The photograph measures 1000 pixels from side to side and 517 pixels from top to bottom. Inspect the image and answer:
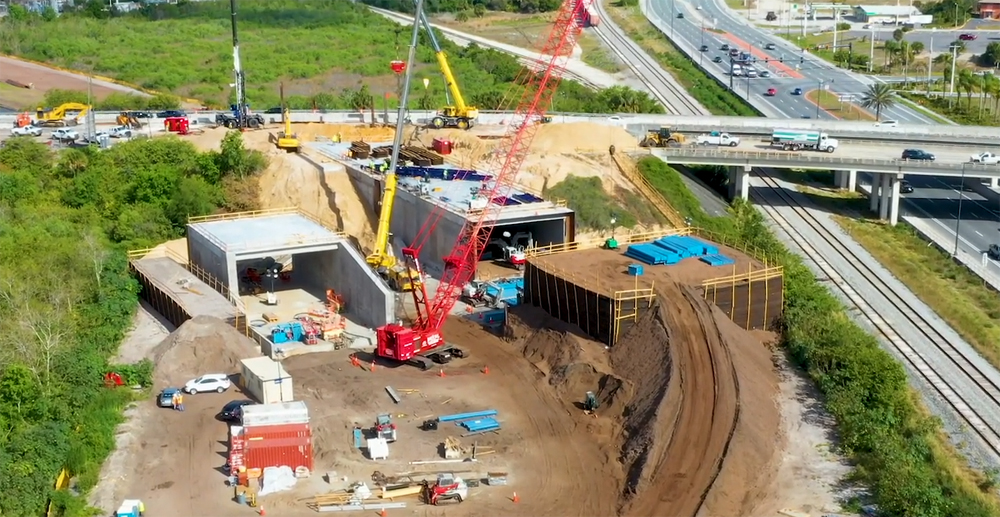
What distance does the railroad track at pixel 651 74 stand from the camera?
362 feet

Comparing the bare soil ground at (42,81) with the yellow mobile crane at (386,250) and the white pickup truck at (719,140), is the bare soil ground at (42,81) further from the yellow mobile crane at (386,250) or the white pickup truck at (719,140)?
the white pickup truck at (719,140)

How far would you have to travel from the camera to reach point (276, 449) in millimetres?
38938

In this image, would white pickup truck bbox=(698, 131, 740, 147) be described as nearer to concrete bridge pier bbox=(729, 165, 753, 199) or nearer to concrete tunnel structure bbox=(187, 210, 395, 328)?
concrete bridge pier bbox=(729, 165, 753, 199)

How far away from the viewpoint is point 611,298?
48156 millimetres

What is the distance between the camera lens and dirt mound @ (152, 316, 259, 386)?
47.5 metres

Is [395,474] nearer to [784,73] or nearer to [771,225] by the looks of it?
[771,225]

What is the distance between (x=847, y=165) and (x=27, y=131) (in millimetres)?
55164

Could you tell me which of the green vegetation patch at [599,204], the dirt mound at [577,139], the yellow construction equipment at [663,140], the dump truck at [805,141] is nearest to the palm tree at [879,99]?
the dump truck at [805,141]

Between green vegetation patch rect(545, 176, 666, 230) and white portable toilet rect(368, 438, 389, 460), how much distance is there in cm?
2921

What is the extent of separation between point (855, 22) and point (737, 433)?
5308 inches

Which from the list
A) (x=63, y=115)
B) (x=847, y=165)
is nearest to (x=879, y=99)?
(x=847, y=165)

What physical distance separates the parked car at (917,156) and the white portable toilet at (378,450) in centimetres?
4823

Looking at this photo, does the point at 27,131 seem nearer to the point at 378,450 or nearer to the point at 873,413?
the point at 378,450

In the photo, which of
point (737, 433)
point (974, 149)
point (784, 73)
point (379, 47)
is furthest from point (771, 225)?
point (379, 47)
